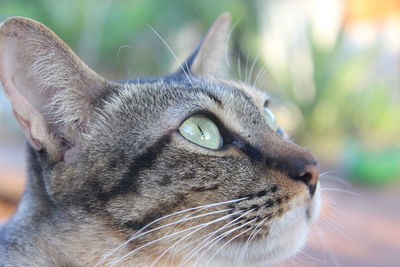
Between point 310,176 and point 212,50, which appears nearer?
point 310,176

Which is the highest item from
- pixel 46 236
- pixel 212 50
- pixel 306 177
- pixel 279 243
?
pixel 212 50

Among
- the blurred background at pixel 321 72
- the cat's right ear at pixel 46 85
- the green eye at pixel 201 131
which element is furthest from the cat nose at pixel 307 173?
the blurred background at pixel 321 72

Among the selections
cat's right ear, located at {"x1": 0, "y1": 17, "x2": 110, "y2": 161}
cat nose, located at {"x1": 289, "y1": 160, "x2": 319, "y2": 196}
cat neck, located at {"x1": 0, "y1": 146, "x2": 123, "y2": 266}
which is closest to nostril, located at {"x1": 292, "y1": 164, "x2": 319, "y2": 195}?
cat nose, located at {"x1": 289, "y1": 160, "x2": 319, "y2": 196}

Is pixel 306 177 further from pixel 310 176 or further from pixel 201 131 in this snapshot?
pixel 201 131

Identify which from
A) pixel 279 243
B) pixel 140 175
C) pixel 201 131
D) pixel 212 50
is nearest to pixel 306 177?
pixel 279 243

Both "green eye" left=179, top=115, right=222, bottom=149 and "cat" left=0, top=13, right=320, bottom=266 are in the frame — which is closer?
"cat" left=0, top=13, right=320, bottom=266

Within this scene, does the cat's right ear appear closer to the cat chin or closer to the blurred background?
the cat chin

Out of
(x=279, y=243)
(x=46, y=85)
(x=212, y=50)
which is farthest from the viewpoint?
(x=212, y=50)
